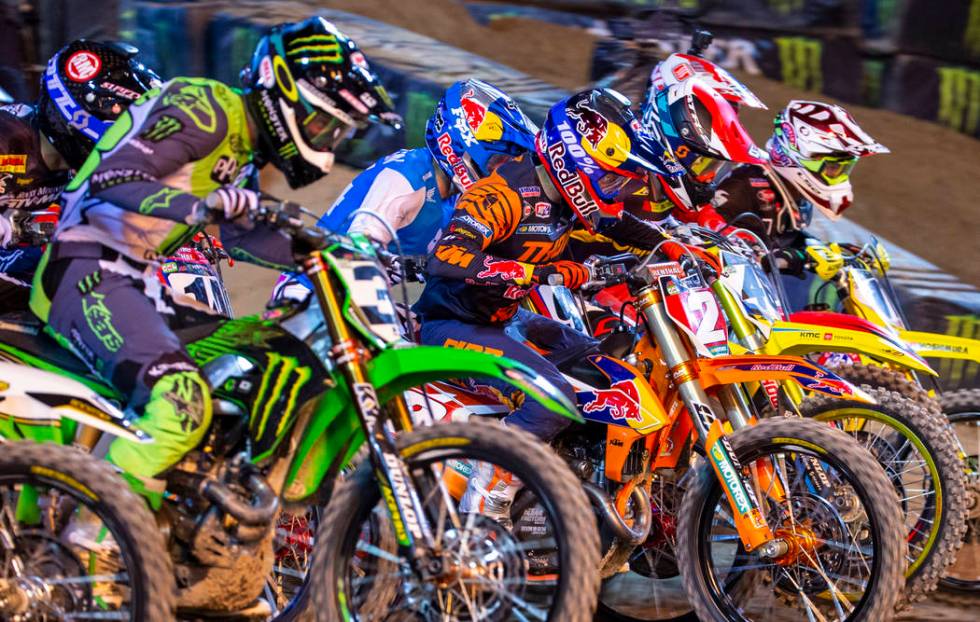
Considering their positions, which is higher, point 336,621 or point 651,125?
point 651,125

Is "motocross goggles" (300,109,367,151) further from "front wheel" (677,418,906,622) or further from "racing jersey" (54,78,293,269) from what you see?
"front wheel" (677,418,906,622)

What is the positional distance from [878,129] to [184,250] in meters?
8.34

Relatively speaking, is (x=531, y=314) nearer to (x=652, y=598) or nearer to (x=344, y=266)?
(x=652, y=598)

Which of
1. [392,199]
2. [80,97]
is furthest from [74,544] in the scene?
[392,199]

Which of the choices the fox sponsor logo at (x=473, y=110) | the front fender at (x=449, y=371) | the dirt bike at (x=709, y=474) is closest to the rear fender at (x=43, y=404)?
the front fender at (x=449, y=371)

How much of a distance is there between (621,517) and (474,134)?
99.5 inches

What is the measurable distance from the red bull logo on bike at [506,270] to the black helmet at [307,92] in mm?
1100

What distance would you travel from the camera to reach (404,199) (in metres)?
6.37

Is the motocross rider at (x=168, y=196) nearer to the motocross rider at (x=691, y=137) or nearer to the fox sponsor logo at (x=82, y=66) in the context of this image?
the fox sponsor logo at (x=82, y=66)

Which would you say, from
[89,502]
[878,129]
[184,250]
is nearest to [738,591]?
[89,502]

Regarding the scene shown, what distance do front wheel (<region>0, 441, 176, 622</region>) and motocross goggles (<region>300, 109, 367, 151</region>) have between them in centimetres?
125

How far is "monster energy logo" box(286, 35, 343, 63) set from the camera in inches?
158

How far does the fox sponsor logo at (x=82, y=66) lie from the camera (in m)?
5.95

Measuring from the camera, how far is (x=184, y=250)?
6008 mm
